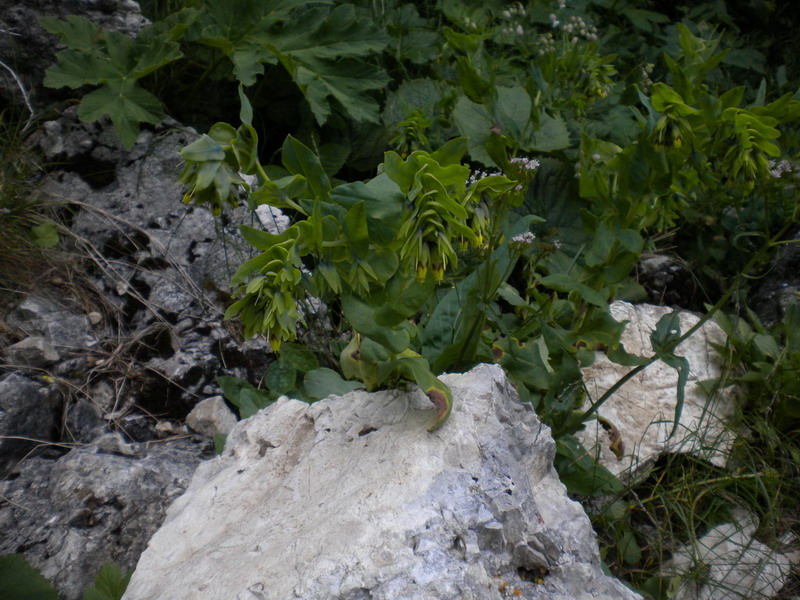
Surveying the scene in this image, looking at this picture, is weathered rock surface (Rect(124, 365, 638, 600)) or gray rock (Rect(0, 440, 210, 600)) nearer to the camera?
weathered rock surface (Rect(124, 365, 638, 600))

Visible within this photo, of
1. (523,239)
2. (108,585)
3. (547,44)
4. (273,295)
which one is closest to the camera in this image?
(273,295)

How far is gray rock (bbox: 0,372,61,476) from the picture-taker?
2262 millimetres

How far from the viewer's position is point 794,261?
3.28 m

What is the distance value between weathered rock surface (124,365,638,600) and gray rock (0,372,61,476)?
690 mm

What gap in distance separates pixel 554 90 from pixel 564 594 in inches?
110

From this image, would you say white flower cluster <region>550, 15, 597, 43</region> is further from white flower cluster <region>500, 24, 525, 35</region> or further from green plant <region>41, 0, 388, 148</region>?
green plant <region>41, 0, 388, 148</region>

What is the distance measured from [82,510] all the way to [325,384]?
0.80 m

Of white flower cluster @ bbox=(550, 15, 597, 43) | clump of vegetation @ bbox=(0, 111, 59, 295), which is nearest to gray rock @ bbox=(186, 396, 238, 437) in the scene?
clump of vegetation @ bbox=(0, 111, 59, 295)

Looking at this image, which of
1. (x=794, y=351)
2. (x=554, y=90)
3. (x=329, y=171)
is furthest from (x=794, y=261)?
(x=329, y=171)

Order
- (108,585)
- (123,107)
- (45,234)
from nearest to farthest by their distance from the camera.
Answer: (108,585) → (45,234) → (123,107)

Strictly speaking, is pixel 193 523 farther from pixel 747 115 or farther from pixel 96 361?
pixel 747 115

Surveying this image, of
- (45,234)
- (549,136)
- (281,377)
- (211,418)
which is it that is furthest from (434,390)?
(549,136)

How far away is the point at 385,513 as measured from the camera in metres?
1.55

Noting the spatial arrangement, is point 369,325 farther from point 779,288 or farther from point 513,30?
point 513,30
